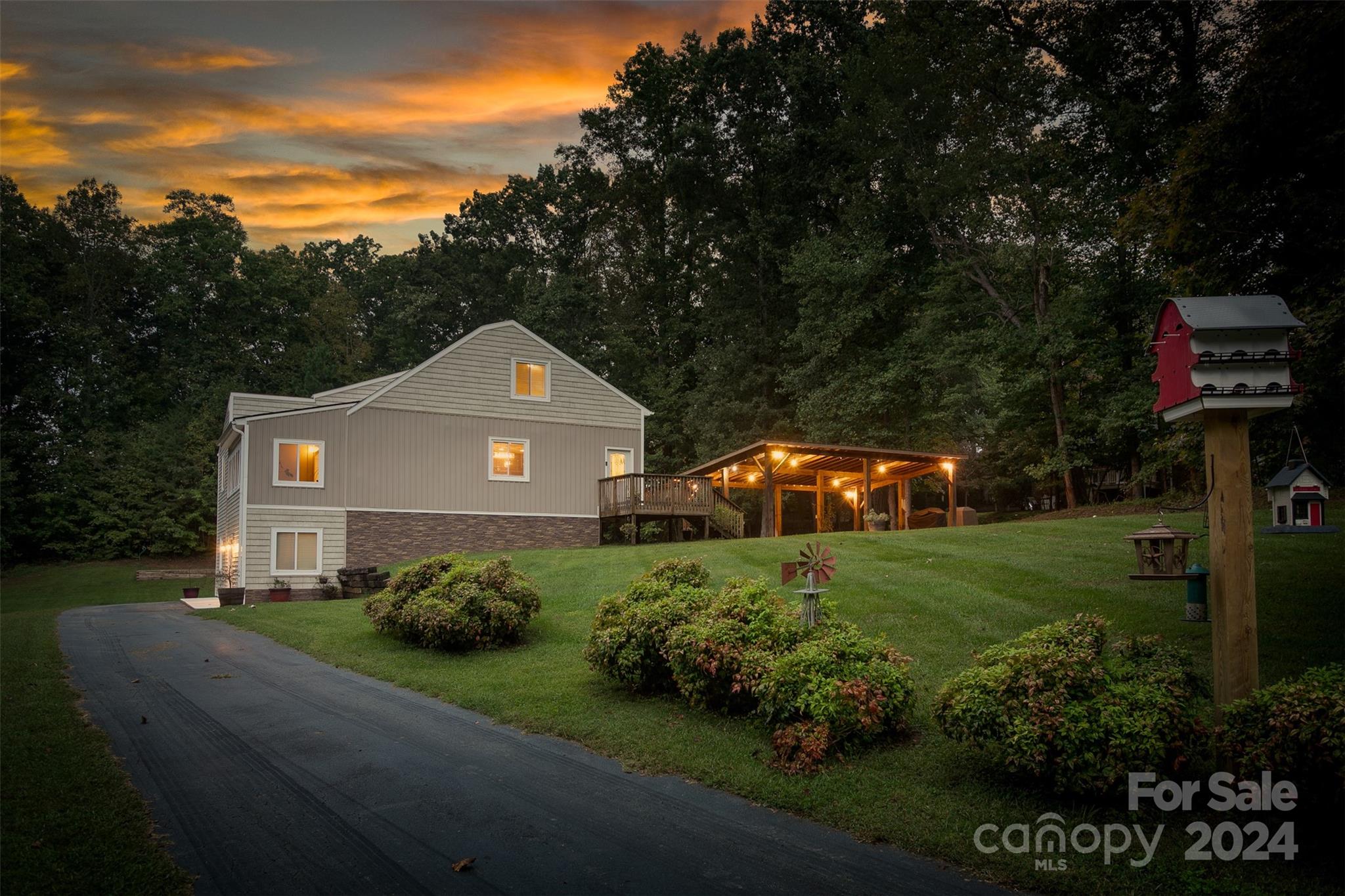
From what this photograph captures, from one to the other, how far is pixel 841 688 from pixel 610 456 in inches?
835

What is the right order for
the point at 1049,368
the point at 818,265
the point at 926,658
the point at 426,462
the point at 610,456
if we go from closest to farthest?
the point at 926,658, the point at 426,462, the point at 1049,368, the point at 610,456, the point at 818,265

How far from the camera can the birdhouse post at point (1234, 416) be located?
16.7 ft

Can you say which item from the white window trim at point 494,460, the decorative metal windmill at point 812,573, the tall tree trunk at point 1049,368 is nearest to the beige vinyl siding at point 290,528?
the white window trim at point 494,460

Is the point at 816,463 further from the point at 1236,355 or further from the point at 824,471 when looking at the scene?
the point at 1236,355

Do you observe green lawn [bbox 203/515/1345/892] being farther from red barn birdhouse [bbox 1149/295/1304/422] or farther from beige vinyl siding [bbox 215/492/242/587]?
beige vinyl siding [bbox 215/492/242/587]

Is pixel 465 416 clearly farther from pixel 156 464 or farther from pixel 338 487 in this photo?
pixel 156 464

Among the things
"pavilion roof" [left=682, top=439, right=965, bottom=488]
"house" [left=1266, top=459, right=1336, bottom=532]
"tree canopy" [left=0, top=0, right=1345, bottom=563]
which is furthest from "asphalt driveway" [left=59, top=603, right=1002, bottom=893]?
Answer: "pavilion roof" [left=682, top=439, right=965, bottom=488]

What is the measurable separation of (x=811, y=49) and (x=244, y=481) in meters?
30.3

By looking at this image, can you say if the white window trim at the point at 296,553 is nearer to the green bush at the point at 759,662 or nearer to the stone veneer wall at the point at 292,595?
the stone veneer wall at the point at 292,595

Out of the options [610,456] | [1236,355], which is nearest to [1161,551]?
[1236,355]

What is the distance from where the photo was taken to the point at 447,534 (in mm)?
24094

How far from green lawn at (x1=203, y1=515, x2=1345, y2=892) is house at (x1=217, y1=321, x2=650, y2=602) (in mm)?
5284

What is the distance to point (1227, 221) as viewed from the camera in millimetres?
8391

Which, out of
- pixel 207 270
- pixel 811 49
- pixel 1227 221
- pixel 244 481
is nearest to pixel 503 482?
pixel 244 481
